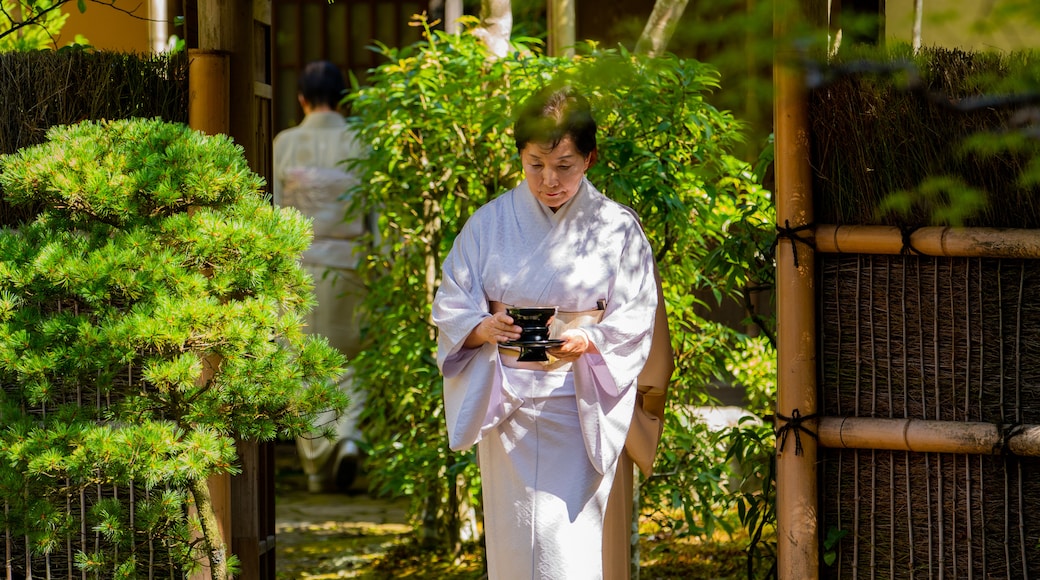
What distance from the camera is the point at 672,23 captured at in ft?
19.6

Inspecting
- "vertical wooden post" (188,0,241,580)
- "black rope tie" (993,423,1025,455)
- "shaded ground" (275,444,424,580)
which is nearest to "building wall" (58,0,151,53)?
"shaded ground" (275,444,424,580)

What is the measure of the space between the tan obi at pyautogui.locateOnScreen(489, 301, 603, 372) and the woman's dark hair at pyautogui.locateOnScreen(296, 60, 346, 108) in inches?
172

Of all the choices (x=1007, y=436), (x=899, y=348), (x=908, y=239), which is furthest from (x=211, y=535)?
(x=1007, y=436)

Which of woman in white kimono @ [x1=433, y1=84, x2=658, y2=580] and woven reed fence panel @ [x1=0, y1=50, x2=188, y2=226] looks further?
woven reed fence panel @ [x1=0, y1=50, x2=188, y2=226]

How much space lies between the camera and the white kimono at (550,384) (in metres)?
3.89

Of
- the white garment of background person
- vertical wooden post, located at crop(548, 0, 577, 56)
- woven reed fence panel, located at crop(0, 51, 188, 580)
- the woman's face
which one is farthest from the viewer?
the white garment of background person

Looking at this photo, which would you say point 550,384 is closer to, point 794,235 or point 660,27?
point 794,235

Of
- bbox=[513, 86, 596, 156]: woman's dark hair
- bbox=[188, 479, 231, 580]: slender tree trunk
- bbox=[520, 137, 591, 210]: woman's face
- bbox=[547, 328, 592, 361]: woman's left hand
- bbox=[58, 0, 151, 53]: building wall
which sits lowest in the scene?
bbox=[188, 479, 231, 580]: slender tree trunk

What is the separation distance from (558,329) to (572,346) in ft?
0.62

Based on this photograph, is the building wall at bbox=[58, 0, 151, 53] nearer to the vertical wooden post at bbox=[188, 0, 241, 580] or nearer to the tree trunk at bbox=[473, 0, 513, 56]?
the tree trunk at bbox=[473, 0, 513, 56]

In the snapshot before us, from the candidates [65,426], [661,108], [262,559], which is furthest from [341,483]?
[65,426]

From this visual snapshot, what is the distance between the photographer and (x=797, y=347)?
403 centimetres

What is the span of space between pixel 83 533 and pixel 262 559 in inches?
27.3

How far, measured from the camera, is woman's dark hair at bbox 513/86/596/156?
3770 mm
